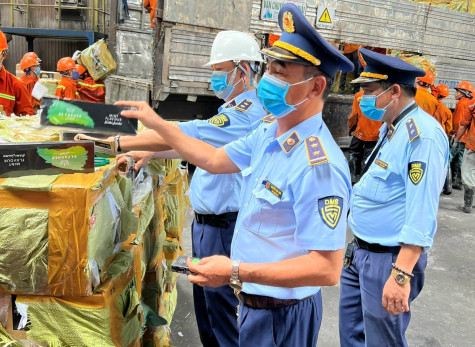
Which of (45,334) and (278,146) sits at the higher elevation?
(278,146)

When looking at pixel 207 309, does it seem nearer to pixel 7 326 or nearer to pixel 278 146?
pixel 7 326

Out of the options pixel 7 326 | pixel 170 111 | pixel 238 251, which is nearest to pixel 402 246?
pixel 238 251

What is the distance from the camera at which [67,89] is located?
7637 mm

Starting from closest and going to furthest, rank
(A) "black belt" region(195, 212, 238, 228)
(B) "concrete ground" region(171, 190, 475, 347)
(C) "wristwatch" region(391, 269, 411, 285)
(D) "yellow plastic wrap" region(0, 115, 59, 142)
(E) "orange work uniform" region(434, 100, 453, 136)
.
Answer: (D) "yellow plastic wrap" region(0, 115, 59, 142) < (C) "wristwatch" region(391, 269, 411, 285) < (A) "black belt" region(195, 212, 238, 228) < (B) "concrete ground" region(171, 190, 475, 347) < (E) "orange work uniform" region(434, 100, 453, 136)

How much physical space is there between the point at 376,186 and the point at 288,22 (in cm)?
107

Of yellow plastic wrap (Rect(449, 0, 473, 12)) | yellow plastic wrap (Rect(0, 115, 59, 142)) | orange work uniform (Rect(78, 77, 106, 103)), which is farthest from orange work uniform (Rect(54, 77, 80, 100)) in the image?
yellow plastic wrap (Rect(449, 0, 473, 12))

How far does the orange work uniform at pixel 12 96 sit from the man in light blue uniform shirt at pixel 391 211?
11.9ft

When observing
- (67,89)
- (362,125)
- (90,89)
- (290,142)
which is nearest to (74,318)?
(290,142)

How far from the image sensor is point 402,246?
2061 millimetres

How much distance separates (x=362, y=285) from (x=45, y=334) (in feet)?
5.14

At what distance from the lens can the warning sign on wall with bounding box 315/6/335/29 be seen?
6.98 metres

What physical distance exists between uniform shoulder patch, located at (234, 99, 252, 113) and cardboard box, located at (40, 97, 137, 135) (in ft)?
2.90

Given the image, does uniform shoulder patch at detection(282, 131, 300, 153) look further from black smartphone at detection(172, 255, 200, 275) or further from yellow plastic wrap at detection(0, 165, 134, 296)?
yellow plastic wrap at detection(0, 165, 134, 296)

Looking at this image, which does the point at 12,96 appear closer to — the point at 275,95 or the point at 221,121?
the point at 221,121
